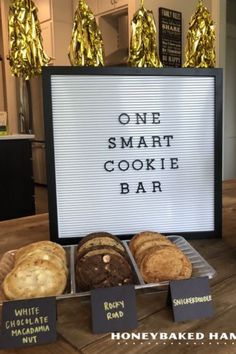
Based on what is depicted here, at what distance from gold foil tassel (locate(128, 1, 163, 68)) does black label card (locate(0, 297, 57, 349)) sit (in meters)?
0.70

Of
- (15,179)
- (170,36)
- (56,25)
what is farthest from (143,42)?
(56,25)

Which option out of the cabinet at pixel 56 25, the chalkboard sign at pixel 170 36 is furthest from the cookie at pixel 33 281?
the cabinet at pixel 56 25

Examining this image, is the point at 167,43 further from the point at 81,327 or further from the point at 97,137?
the point at 81,327

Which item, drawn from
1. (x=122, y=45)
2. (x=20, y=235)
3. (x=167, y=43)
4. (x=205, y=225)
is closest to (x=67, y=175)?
(x=20, y=235)

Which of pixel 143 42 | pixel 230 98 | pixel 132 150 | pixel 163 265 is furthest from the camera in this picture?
pixel 230 98

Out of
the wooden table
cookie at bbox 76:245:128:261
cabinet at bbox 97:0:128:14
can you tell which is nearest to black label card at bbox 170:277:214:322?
the wooden table

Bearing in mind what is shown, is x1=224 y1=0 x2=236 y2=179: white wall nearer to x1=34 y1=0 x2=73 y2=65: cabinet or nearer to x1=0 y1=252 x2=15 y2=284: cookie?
x1=34 y1=0 x2=73 y2=65: cabinet

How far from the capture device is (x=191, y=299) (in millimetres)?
447

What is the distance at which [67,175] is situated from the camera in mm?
733

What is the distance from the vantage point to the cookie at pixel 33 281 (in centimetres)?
45

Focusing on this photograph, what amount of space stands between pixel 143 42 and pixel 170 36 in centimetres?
261

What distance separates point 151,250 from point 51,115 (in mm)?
376

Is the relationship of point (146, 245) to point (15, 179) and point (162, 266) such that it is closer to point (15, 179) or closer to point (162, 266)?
point (162, 266)

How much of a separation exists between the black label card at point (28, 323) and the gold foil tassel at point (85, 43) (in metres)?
0.62
